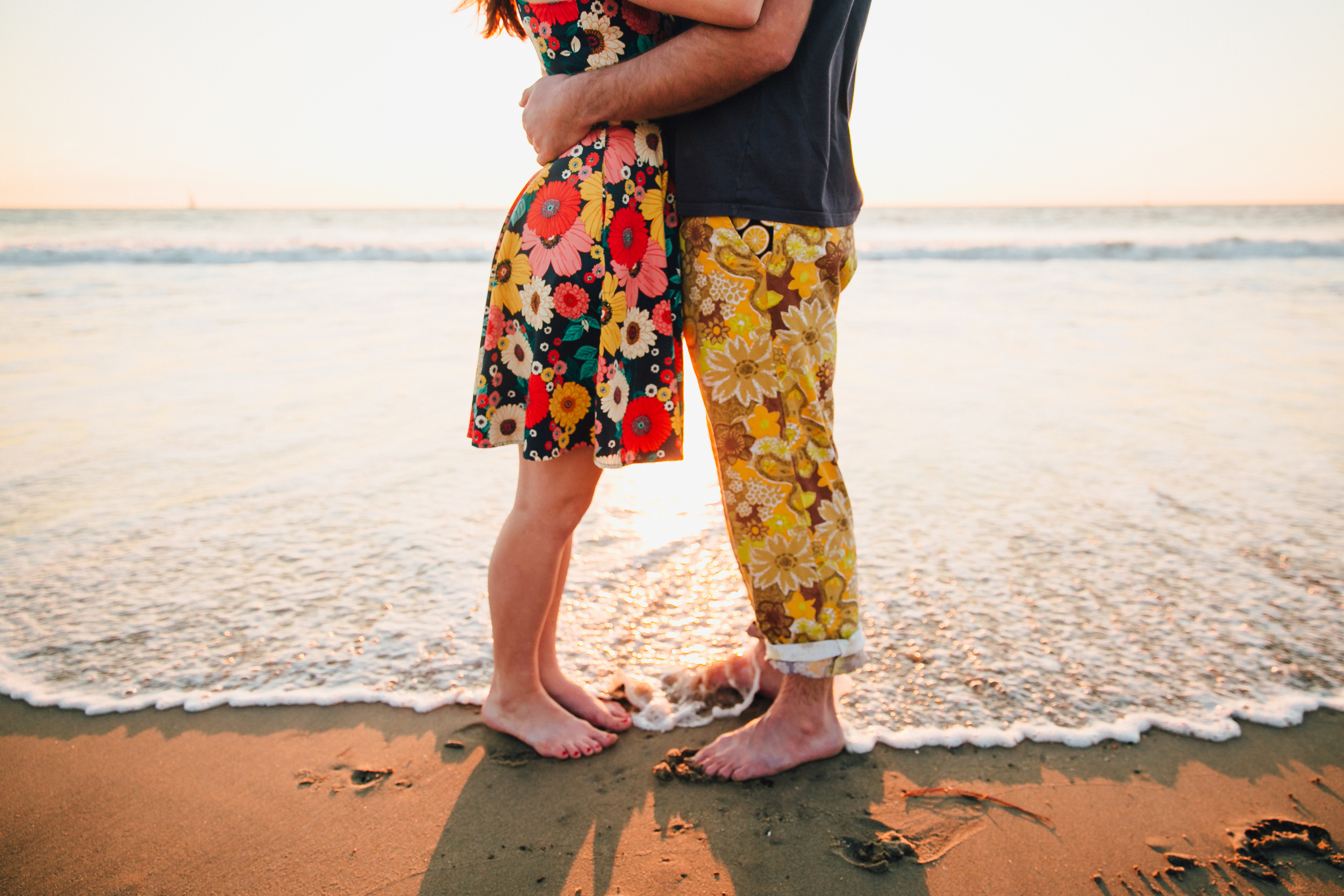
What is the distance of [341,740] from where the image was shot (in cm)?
137

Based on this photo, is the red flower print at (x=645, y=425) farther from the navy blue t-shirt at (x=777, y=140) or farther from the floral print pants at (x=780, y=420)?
the navy blue t-shirt at (x=777, y=140)

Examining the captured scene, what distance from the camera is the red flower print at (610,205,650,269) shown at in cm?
121

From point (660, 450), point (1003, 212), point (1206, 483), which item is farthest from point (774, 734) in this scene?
point (1003, 212)

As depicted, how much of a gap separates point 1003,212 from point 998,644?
102ft

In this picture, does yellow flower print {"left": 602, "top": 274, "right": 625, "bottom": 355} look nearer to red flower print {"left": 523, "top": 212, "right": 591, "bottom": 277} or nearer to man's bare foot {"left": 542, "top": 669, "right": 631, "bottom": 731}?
red flower print {"left": 523, "top": 212, "right": 591, "bottom": 277}

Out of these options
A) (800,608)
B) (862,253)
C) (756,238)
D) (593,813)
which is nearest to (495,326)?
(756,238)

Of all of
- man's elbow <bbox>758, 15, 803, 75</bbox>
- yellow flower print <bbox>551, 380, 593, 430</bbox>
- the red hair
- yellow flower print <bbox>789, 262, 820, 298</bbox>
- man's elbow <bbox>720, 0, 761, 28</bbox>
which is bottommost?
yellow flower print <bbox>551, 380, 593, 430</bbox>

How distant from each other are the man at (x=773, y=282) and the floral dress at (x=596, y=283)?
0.17 feet

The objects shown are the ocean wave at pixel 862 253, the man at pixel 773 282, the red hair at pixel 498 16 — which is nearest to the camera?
the man at pixel 773 282

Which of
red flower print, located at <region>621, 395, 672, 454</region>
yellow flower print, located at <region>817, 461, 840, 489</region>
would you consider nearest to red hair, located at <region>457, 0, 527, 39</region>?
red flower print, located at <region>621, 395, 672, 454</region>

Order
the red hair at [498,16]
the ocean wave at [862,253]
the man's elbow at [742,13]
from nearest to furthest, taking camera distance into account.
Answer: the man's elbow at [742,13] < the red hair at [498,16] < the ocean wave at [862,253]

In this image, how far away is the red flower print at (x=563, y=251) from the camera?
3.93 ft

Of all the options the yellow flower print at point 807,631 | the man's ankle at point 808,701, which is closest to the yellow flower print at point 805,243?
the yellow flower print at point 807,631

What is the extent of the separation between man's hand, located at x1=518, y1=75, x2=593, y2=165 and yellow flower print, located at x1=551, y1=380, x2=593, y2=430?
1.34ft
